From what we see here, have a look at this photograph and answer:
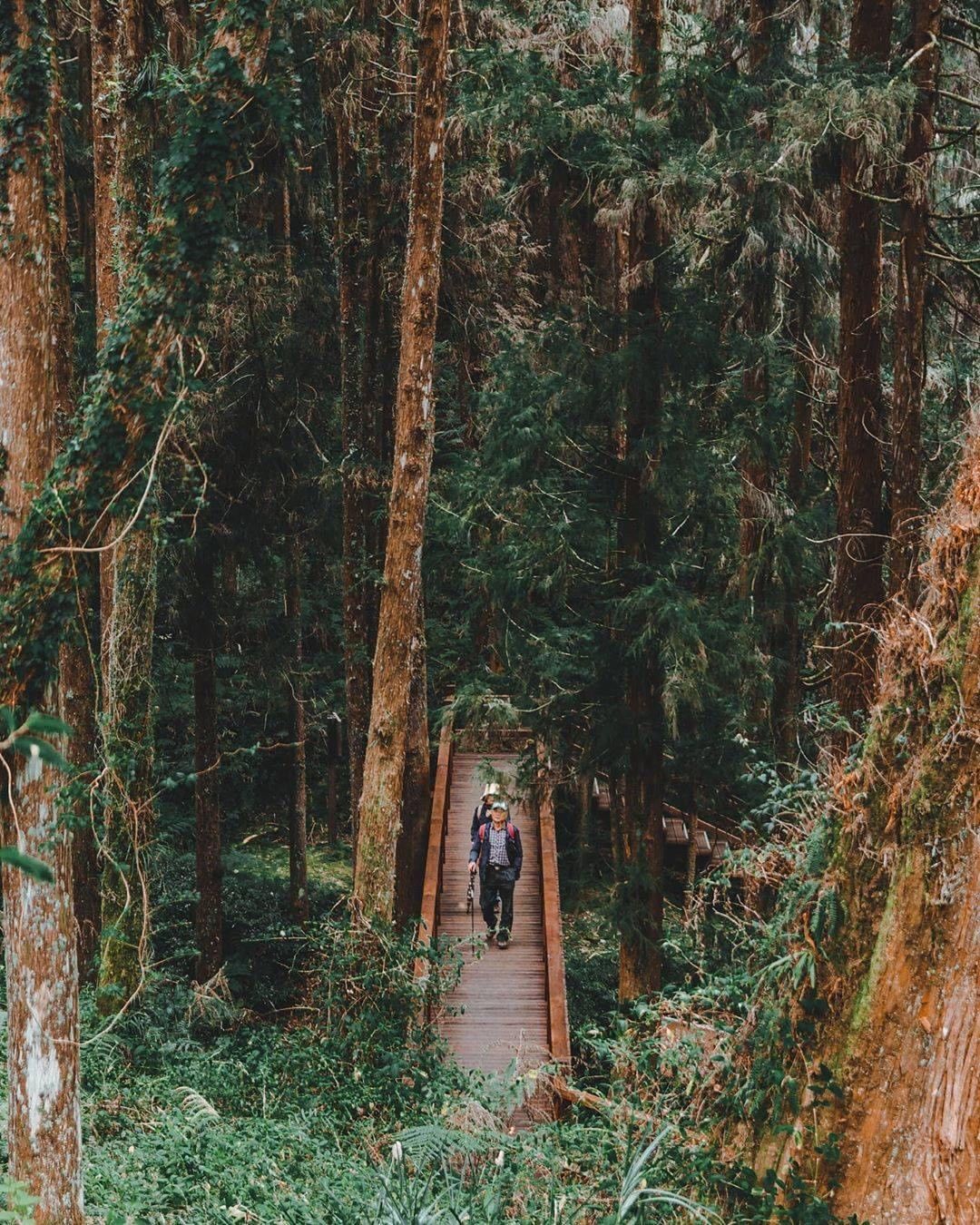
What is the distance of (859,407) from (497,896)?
21.8 feet

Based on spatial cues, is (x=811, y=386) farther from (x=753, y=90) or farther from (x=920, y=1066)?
(x=920, y=1066)

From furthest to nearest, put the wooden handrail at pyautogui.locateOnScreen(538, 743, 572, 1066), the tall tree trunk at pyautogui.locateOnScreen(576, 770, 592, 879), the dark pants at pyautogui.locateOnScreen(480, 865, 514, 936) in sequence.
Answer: the tall tree trunk at pyautogui.locateOnScreen(576, 770, 592, 879) < the dark pants at pyautogui.locateOnScreen(480, 865, 514, 936) < the wooden handrail at pyautogui.locateOnScreen(538, 743, 572, 1066)

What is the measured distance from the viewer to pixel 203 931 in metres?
14.6

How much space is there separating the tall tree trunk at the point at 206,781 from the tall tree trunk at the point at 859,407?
833cm

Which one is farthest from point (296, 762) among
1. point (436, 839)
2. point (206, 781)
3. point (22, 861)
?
point (22, 861)

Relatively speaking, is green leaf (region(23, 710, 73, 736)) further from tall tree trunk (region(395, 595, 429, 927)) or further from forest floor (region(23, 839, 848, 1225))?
tall tree trunk (region(395, 595, 429, 927))

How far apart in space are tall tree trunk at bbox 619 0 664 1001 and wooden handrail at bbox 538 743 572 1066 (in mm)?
Result: 816

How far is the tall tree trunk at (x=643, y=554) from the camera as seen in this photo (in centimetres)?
1180

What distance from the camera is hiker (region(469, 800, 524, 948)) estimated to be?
38.9 ft

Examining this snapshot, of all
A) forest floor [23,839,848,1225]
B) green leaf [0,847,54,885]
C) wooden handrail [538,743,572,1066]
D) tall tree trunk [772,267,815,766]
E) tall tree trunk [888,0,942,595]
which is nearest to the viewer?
green leaf [0,847,54,885]

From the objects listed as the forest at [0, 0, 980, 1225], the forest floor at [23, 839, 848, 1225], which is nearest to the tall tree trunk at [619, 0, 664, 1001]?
the forest at [0, 0, 980, 1225]

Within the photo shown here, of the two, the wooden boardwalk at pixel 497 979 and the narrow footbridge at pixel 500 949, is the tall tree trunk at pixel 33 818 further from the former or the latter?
the wooden boardwalk at pixel 497 979

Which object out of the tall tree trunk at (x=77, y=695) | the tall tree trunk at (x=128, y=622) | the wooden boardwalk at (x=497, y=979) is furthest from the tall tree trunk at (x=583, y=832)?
the tall tree trunk at (x=128, y=622)

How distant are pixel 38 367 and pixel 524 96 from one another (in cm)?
728
